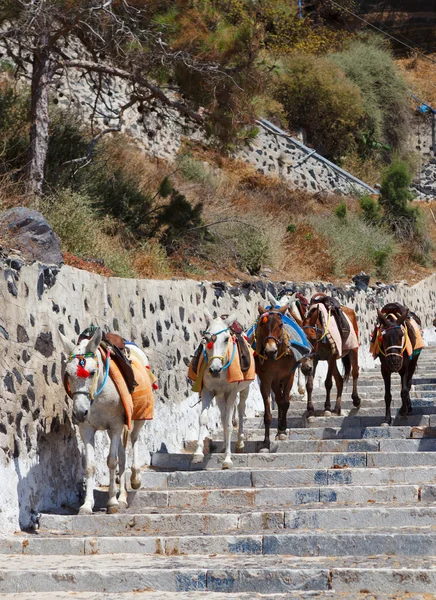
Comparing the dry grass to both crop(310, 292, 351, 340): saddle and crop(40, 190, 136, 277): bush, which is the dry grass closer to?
crop(40, 190, 136, 277): bush

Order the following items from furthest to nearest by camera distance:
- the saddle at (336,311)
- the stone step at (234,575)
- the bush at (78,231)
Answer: the bush at (78,231)
the saddle at (336,311)
the stone step at (234,575)

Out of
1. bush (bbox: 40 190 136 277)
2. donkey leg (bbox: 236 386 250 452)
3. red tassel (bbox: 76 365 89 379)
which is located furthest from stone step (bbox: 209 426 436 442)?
red tassel (bbox: 76 365 89 379)

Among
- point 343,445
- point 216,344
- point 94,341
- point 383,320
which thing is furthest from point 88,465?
point 383,320

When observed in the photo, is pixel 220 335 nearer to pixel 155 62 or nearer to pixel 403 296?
pixel 155 62

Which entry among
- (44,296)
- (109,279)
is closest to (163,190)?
(109,279)

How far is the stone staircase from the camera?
326 inches

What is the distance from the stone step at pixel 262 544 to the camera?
8883 millimetres

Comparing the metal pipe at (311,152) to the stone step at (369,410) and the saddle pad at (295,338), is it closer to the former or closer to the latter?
the stone step at (369,410)

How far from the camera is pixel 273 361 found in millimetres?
13875

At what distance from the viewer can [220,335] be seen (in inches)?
496

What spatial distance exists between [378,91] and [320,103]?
677 cm

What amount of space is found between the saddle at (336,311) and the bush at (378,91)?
93.0 ft

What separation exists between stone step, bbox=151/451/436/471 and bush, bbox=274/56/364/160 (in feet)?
96.0

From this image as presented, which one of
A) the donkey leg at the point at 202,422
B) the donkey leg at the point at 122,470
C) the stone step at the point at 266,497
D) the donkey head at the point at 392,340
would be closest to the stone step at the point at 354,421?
→ the donkey head at the point at 392,340
